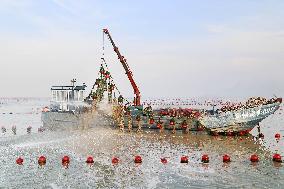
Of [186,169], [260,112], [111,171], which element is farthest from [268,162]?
[260,112]

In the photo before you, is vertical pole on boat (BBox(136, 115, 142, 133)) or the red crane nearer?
vertical pole on boat (BBox(136, 115, 142, 133))

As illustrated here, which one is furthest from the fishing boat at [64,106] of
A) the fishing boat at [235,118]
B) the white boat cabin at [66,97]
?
the fishing boat at [235,118]

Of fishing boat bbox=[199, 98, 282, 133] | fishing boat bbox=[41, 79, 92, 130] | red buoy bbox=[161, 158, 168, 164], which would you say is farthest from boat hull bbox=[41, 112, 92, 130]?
red buoy bbox=[161, 158, 168, 164]

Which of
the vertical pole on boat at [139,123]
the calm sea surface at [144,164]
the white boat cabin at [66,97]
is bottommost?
the calm sea surface at [144,164]

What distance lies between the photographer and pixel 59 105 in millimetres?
49219

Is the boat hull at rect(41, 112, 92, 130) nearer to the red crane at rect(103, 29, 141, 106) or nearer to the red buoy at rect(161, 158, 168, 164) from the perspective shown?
the red crane at rect(103, 29, 141, 106)

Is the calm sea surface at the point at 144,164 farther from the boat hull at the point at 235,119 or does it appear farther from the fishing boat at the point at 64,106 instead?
the fishing boat at the point at 64,106

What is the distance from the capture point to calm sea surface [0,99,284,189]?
19.9 metres

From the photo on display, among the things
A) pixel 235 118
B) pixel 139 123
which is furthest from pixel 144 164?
pixel 235 118

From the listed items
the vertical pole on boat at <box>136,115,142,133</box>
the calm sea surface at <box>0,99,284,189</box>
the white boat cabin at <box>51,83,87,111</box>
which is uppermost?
the white boat cabin at <box>51,83,87,111</box>

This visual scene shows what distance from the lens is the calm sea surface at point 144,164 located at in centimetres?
1988

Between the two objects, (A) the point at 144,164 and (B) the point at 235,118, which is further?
(B) the point at 235,118

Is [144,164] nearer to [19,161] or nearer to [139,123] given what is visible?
[19,161]

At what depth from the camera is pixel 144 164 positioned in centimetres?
2459
